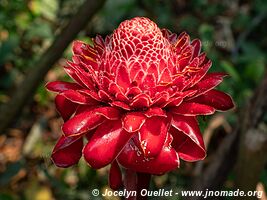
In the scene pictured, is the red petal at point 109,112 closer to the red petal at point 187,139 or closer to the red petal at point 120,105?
the red petal at point 120,105

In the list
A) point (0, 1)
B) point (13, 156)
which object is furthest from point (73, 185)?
point (0, 1)

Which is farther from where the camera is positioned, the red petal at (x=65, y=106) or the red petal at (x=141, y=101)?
the red petal at (x=65, y=106)

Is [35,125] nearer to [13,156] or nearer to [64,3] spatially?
[13,156]

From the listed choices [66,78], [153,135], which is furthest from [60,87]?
[66,78]

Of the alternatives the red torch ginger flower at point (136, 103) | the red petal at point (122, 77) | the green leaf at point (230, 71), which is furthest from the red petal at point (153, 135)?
the green leaf at point (230, 71)

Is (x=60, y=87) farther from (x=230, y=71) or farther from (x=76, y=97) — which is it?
(x=230, y=71)

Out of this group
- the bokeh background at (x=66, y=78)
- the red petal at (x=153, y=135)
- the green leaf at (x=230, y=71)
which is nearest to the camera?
the red petal at (x=153, y=135)

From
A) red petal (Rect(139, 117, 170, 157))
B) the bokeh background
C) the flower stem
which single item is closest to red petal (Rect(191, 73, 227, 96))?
red petal (Rect(139, 117, 170, 157))
